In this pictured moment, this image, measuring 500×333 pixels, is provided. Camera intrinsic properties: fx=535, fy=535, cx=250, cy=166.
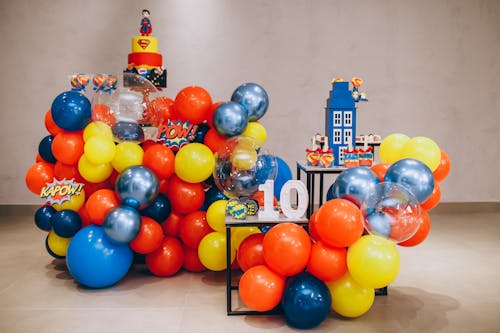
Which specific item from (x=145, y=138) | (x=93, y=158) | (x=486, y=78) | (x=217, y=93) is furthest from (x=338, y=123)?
(x=486, y=78)

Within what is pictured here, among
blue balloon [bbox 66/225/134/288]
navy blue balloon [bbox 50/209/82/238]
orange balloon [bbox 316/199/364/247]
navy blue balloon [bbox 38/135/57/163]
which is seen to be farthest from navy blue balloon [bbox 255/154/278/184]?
navy blue balloon [bbox 38/135/57/163]

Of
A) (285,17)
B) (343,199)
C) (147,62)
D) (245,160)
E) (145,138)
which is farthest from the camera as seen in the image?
(285,17)

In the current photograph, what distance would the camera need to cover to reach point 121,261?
12.6 feet

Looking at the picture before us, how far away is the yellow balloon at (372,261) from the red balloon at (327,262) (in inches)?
2.7

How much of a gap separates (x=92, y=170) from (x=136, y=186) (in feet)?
1.45

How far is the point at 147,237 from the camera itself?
3877mm

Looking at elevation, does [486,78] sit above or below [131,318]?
above

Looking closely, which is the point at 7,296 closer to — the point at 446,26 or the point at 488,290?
the point at 488,290

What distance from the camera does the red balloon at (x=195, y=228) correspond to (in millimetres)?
4074

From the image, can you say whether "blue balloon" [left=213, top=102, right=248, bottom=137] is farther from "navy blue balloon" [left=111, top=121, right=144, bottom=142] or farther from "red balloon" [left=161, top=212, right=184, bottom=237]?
"red balloon" [left=161, top=212, right=184, bottom=237]

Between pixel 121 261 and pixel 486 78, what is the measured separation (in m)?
4.89

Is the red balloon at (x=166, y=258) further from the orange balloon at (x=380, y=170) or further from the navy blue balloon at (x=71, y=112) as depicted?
the orange balloon at (x=380, y=170)

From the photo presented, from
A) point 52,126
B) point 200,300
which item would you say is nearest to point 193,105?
point 52,126

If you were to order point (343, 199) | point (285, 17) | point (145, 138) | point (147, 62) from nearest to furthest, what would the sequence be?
point (343, 199) < point (145, 138) < point (147, 62) < point (285, 17)
